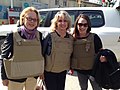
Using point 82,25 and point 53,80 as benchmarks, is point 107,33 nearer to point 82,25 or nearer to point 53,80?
point 82,25

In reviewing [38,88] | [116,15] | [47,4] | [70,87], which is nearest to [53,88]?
[38,88]

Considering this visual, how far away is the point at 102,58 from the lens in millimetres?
3635

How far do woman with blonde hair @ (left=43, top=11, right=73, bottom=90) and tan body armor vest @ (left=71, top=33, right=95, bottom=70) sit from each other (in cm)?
9

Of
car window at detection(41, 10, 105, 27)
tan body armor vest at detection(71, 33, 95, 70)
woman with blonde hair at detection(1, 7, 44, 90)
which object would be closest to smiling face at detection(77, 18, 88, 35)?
tan body armor vest at detection(71, 33, 95, 70)

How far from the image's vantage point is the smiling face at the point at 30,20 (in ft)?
10.6

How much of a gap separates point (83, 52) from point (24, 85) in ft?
3.02

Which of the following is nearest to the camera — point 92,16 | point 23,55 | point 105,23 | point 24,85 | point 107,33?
point 23,55

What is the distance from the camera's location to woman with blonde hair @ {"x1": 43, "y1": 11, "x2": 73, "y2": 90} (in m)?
3.49

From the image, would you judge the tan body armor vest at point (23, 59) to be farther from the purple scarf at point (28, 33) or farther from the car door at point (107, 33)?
the car door at point (107, 33)

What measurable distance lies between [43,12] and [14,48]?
16.3 feet

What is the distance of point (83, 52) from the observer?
12.1 ft

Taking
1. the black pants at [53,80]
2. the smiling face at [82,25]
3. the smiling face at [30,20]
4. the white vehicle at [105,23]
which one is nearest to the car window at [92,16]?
the white vehicle at [105,23]

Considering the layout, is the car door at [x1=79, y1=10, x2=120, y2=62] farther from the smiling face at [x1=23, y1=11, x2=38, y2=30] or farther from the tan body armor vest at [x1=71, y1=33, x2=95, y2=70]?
the smiling face at [x1=23, y1=11, x2=38, y2=30]

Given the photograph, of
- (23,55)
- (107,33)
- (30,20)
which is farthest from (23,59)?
(107,33)
